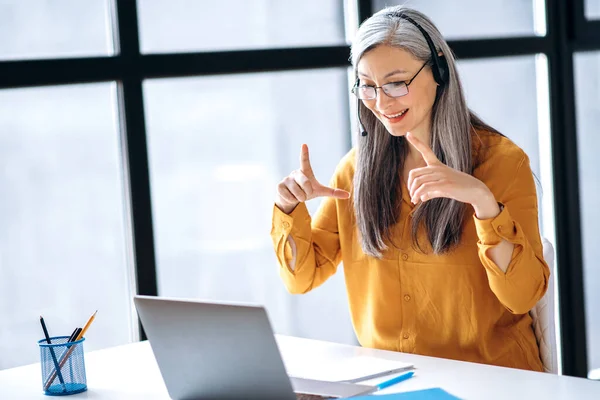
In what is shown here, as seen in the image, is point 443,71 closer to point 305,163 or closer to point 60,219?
point 305,163

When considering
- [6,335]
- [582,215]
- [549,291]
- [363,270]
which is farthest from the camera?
[582,215]

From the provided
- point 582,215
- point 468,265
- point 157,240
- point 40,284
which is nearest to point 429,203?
point 468,265

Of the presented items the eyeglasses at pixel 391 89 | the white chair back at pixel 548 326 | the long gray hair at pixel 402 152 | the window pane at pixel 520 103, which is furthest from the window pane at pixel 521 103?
the white chair back at pixel 548 326

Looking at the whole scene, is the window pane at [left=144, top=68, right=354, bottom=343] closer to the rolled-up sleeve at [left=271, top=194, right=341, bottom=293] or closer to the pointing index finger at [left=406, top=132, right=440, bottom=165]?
the rolled-up sleeve at [left=271, top=194, right=341, bottom=293]

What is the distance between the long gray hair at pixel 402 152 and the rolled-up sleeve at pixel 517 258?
4.8 inches

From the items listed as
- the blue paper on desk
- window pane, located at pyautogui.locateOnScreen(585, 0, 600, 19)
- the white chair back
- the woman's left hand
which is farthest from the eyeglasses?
window pane, located at pyautogui.locateOnScreen(585, 0, 600, 19)

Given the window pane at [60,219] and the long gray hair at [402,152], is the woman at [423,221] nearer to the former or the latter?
the long gray hair at [402,152]

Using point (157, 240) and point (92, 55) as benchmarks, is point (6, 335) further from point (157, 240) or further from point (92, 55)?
point (92, 55)

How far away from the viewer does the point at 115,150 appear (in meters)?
2.65

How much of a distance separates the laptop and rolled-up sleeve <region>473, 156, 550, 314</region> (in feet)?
1.56

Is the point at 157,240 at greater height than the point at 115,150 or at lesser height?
lesser

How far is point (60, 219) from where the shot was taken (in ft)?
8.45

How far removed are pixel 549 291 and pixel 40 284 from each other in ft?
4.63

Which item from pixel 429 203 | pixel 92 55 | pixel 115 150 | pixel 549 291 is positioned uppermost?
pixel 92 55
